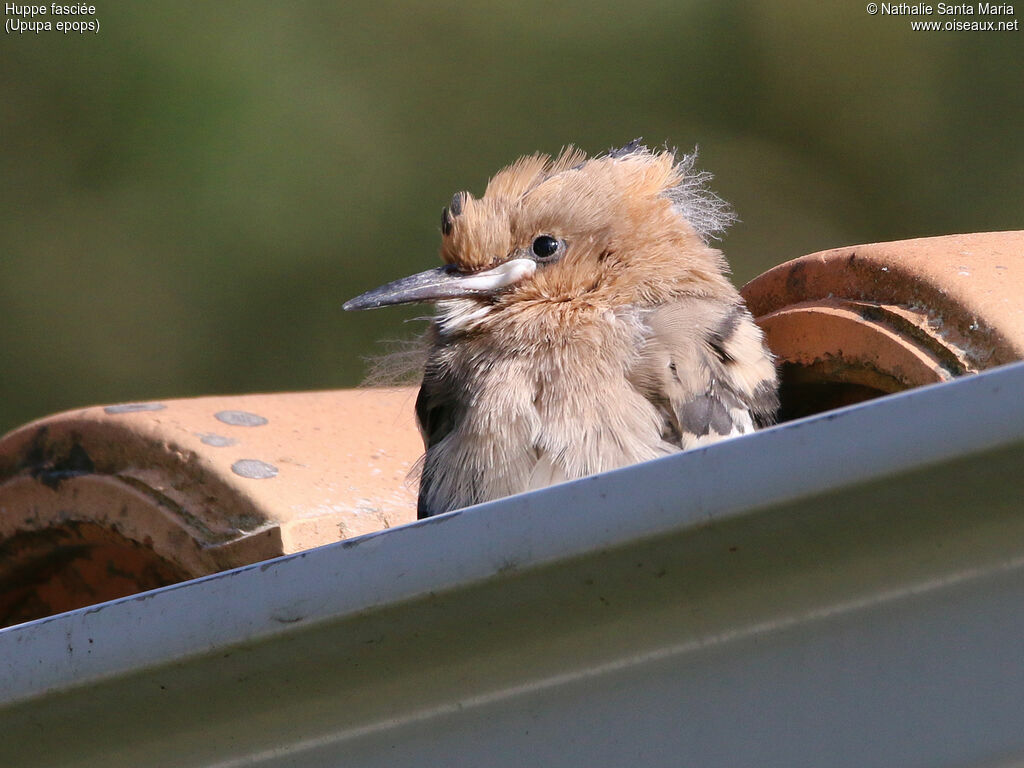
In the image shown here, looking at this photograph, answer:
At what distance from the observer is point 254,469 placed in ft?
5.49

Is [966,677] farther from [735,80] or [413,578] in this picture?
[735,80]

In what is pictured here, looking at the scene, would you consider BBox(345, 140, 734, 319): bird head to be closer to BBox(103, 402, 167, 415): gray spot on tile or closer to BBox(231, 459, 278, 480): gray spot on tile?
BBox(231, 459, 278, 480): gray spot on tile

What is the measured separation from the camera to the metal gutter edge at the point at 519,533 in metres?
0.75

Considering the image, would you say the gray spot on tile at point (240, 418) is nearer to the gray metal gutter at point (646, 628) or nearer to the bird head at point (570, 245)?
the bird head at point (570, 245)

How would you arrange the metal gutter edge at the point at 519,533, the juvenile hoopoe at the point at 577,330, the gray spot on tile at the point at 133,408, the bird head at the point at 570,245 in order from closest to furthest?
the metal gutter edge at the point at 519,533 < the juvenile hoopoe at the point at 577,330 < the bird head at the point at 570,245 < the gray spot on tile at the point at 133,408

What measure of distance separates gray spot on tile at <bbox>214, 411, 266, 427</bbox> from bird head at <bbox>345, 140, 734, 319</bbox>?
32 centimetres

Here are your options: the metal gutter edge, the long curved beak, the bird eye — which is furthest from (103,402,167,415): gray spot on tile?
the metal gutter edge

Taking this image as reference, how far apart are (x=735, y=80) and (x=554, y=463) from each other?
127 inches

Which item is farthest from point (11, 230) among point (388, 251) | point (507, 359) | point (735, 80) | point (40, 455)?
point (507, 359)

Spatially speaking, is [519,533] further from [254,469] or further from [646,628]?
[254,469]

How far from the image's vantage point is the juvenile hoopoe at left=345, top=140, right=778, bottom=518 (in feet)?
4.69

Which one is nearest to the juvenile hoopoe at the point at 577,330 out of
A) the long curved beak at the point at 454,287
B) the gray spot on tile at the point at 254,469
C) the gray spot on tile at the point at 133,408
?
the long curved beak at the point at 454,287

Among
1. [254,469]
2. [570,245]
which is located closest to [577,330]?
[570,245]

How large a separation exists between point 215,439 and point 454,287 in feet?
1.36
